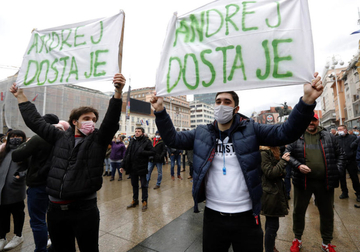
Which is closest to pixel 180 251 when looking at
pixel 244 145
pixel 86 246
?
pixel 86 246

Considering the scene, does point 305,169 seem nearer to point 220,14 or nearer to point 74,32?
point 220,14

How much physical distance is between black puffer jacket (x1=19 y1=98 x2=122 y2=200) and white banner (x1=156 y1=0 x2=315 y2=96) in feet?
2.23

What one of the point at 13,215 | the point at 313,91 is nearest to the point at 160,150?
the point at 13,215

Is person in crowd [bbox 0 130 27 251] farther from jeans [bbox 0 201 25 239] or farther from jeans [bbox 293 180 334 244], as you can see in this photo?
jeans [bbox 293 180 334 244]

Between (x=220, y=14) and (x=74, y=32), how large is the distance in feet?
6.57

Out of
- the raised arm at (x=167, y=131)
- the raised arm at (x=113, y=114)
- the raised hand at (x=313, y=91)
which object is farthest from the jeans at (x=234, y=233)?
the raised arm at (x=113, y=114)

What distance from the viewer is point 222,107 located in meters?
1.84

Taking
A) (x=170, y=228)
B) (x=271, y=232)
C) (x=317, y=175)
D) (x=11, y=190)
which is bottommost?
(x=170, y=228)

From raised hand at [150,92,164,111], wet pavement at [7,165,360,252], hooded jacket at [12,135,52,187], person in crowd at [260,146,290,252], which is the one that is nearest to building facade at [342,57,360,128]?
wet pavement at [7,165,360,252]

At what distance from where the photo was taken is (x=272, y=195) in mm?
2771

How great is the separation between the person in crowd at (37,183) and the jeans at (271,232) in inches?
120

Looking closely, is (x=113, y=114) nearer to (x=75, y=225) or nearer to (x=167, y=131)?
(x=167, y=131)

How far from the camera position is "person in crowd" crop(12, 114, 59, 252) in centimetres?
262

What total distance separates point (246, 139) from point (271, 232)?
1738mm
